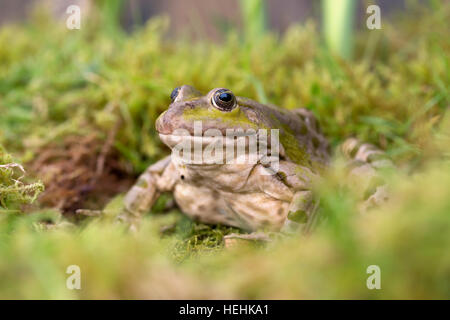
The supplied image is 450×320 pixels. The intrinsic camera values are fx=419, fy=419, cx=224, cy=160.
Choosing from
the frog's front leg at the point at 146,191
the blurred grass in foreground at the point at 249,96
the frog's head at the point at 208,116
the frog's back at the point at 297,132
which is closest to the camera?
Answer: the blurred grass in foreground at the point at 249,96

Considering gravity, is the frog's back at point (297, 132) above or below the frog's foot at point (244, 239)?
above

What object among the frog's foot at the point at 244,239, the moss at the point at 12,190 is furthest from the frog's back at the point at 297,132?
the moss at the point at 12,190

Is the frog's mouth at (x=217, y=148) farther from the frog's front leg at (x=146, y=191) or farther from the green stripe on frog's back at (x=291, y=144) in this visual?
the frog's front leg at (x=146, y=191)

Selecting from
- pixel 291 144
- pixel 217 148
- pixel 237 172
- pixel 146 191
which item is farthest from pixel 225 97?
pixel 146 191

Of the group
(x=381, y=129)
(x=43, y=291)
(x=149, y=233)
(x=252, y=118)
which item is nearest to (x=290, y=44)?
(x=381, y=129)

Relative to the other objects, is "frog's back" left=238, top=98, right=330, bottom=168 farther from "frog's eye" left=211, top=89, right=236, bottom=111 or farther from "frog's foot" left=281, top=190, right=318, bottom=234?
"frog's foot" left=281, top=190, right=318, bottom=234

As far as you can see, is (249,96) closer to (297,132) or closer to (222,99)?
(297,132)

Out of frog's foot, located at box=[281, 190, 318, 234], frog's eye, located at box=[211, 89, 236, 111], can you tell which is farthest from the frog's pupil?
frog's foot, located at box=[281, 190, 318, 234]
